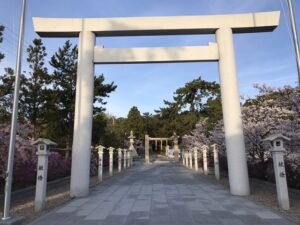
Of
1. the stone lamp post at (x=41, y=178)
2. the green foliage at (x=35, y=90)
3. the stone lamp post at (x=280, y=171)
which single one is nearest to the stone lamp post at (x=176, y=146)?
the green foliage at (x=35, y=90)

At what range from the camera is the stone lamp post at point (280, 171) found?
7129 mm

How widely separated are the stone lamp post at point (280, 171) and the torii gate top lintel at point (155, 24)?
14.3 ft

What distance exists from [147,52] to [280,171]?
5622mm

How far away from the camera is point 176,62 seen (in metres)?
10.4

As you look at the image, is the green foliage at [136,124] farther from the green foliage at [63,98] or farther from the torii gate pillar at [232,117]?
the torii gate pillar at [232,117]

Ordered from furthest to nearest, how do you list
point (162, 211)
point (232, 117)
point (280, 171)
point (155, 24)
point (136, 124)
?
point (136, 124) < point (155, 24) < point (232, 117) < point (280, 171) < point (162, 211)

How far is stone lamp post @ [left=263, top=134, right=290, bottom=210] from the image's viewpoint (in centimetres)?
713

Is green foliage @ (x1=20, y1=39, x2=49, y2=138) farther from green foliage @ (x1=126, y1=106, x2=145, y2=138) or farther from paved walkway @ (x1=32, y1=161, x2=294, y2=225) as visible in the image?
green foliage @ (x1=126, y1=106, x2=145, y2=138)

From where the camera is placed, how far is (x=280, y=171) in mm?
7258

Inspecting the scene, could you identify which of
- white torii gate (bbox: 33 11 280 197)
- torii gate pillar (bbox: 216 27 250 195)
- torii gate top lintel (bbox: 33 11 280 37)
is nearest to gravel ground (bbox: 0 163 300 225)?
torii gate pillar (bbox: 216 27 250 195)

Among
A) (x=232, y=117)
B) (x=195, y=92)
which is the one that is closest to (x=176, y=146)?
(x=195, y=92)

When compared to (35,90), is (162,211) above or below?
below

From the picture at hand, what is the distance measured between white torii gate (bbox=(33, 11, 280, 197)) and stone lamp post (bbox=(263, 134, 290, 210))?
2018mm

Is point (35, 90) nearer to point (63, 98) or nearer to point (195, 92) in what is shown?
point (63, 98)
